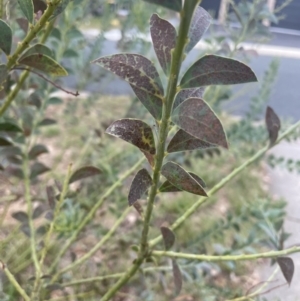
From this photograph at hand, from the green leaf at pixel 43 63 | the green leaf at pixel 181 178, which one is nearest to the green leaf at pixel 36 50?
the green leaf at pixel 43 63

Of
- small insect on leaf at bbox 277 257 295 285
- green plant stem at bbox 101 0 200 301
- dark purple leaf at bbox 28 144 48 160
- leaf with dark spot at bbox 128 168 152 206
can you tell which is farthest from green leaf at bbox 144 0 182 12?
dark purple leaf at bbox 28 144 48 160

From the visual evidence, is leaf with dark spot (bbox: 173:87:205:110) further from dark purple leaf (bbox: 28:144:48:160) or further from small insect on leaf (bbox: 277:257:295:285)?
dark purple leaf (bbox: 28:144:48:160)

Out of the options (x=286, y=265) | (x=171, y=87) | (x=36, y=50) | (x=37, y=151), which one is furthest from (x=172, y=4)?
(x=37, y=151)

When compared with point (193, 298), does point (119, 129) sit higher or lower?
higher

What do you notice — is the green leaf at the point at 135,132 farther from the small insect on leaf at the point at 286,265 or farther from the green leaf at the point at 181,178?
the small insect on leaf at the point at 286,265

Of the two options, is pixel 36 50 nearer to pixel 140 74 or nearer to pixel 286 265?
pixel 140 74

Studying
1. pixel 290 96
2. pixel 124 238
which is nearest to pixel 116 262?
pixel 124 238

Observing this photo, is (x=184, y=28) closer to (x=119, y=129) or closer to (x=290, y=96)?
(x=119, y=129)
